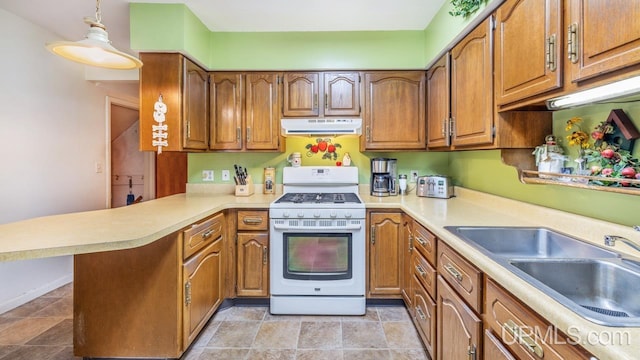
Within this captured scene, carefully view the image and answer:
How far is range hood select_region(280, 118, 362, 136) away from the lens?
2531 millimetres

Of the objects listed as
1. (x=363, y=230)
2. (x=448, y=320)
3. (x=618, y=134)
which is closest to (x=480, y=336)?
(x=448, y=320)

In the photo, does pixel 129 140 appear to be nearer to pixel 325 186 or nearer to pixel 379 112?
pixel 325 186

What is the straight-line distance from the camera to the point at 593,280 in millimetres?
1084

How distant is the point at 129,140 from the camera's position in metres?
4.72

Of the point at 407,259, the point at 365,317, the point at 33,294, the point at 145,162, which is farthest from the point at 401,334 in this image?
the point at 145,162

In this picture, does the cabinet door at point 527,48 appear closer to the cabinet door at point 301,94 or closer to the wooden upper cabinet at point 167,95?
the cabinet door at point 301,94

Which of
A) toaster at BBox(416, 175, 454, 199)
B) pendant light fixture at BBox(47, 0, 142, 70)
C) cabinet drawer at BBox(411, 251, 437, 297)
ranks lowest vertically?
cabinet drawer at BBox(411, 251, 437, 297)

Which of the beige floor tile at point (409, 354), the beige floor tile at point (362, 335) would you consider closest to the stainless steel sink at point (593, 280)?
the beige floor tile at point (409, 354)

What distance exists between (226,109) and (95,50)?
4.12 ft

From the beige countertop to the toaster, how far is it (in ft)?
0.53

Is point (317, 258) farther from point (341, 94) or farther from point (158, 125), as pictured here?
point (158, 125)

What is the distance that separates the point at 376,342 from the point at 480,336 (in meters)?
1.03

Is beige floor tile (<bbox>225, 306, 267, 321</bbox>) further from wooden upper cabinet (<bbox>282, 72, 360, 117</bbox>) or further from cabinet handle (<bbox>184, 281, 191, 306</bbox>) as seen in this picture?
wooden upper cabinet (<bbox>282, 72, 360, 117</bbox>)

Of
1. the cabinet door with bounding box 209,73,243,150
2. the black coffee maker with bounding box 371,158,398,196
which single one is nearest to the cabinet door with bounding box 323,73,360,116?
the black coffee maker with bounding box 371,158,398,196
